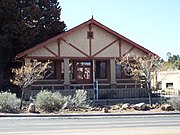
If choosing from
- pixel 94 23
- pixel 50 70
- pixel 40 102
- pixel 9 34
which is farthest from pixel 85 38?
pixel 40 102

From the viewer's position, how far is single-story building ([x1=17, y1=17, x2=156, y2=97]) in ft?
109

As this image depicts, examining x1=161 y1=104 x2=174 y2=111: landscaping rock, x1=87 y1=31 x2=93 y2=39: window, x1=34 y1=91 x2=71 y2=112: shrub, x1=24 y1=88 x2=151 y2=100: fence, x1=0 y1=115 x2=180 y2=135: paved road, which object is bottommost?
x1=0 y1=115 x2=180 y2=135: paved road

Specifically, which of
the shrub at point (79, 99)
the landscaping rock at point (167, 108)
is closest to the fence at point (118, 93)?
the shrub at point (79, 99)

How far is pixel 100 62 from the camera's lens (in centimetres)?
3666

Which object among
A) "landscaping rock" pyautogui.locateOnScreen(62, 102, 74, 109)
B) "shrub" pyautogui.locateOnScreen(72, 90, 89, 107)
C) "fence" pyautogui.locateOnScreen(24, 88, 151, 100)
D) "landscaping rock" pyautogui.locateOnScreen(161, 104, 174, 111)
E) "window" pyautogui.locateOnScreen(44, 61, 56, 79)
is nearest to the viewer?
"landscaping rock" pyautogui.locateOnScreen(62, 102, 74, 109)

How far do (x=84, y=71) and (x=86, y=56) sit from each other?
275cm

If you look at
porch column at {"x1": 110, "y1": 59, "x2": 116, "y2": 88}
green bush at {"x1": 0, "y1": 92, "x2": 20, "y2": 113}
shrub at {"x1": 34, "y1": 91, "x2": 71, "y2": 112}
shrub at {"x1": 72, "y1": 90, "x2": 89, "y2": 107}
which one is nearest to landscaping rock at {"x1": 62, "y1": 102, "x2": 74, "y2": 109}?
shrub at {"x1": 34, "y1": 91, "x2": 71, "y2": 112}

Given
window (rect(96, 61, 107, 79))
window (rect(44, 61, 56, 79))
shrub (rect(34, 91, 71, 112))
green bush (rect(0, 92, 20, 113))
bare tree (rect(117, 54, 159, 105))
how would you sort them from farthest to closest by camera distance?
window (rect(96, 61, 107, 79)) < window (rect(44, 61, 56, 79)) < bare tree (rect(117, 54, 159, 105)) < shrub (rect(34, 91, 71, 112)) < green bush (rect(0, 92, 20, 113))

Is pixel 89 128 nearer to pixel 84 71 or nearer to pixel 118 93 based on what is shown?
pixel 118 93

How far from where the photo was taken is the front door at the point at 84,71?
118 ft

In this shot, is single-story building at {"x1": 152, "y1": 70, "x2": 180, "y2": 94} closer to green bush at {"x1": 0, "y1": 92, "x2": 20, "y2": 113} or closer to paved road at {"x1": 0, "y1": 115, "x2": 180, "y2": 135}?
green bush at {"x1": 0, "y1": 92, "x2": 20, "y2": 113}

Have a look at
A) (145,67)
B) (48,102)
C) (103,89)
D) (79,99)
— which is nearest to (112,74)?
(103,89)

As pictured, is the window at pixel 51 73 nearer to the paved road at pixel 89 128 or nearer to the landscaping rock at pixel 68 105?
the landscaping rock at pixel 68 105

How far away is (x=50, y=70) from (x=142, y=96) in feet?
28.6
